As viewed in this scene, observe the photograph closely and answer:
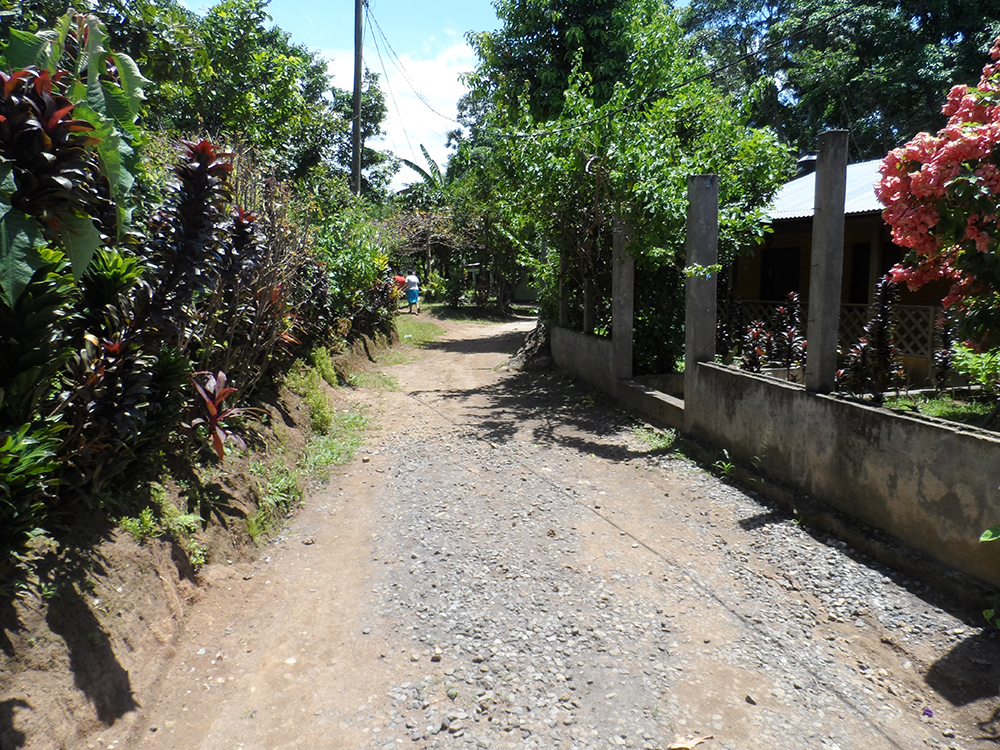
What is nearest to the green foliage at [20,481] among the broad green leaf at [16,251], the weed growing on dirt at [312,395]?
the broad green leaf at [16,251]

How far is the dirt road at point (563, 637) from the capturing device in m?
3.42

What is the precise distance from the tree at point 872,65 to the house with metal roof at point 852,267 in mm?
3789

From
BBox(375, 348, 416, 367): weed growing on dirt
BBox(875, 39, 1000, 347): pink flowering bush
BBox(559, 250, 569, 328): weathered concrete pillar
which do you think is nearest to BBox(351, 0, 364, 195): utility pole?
BBox(375, 348, 416, 367): weed growing on dirt

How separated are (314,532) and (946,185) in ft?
17.1

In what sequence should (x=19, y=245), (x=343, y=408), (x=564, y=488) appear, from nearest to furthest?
(x=19, y=245) < (x=564, y=488) < (x=343, y=408)

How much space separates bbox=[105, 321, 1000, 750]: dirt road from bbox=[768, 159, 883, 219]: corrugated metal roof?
19.7ft

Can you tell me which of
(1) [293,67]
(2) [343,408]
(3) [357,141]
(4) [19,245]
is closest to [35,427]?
(4) [19,245]

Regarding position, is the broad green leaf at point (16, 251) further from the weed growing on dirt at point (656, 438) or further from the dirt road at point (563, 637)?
the weed growing on dirt at point (656, 438)

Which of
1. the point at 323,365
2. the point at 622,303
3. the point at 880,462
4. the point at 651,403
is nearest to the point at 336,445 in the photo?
the point at 323,365

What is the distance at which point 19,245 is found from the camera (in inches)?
111

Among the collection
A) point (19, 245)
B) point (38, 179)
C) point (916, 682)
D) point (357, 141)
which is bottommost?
point (916, 682)

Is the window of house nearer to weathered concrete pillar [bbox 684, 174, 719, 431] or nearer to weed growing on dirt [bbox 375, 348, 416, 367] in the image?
weathered concrete pillar [bbox 684, 174, 719, 431]

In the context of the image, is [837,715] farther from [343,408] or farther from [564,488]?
[343,408]

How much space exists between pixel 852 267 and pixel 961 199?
369 inches
